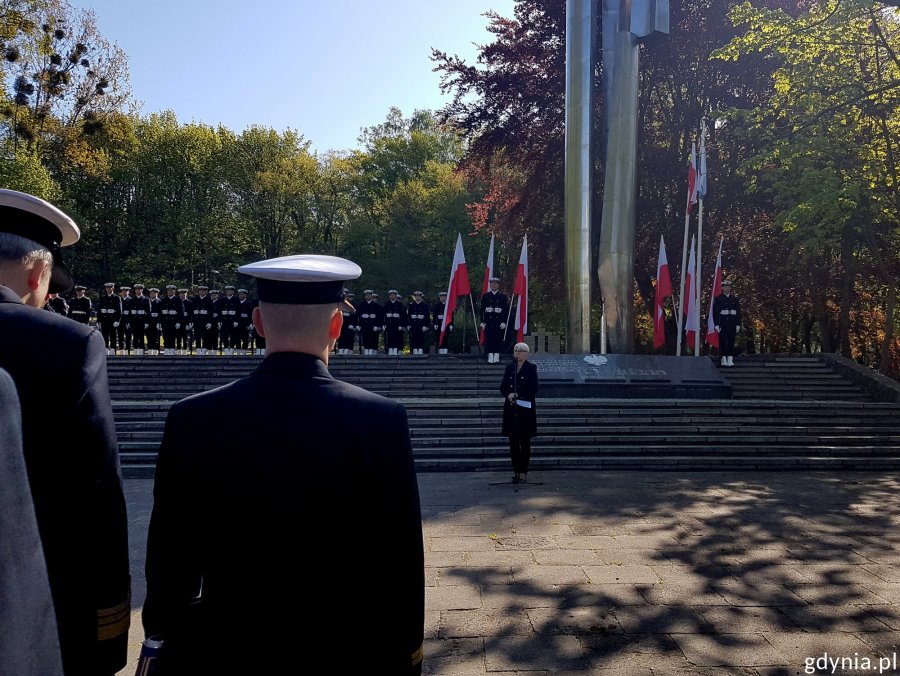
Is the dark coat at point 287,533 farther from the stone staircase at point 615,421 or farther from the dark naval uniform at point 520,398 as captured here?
the stone staircase at point 615,421

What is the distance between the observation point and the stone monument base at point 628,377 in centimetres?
1620

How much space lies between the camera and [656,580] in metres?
6.05

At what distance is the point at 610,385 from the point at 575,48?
28.6 ft

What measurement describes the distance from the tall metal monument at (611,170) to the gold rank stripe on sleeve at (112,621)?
16.9 metres

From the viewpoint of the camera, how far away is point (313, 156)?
4600 centimetres

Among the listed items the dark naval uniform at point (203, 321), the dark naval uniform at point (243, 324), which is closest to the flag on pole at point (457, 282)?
the dark naval uniform at point (243, 324)

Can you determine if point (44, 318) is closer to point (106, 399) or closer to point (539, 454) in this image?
point (106, 399)

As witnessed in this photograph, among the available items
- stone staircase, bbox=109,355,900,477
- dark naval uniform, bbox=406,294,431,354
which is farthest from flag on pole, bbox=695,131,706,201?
dark naval uniform, bbox=406,294,431,354

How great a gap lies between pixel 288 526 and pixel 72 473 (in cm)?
65

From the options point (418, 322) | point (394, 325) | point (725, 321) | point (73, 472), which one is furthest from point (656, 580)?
point (394, 325)

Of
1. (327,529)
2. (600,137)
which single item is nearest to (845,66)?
(600,137)

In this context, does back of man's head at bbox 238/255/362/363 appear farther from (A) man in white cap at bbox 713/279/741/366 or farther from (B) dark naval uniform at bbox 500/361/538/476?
(A) man in white cap at bbox 713/279/741/366

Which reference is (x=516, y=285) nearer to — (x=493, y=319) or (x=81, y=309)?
(x=493, y=319)

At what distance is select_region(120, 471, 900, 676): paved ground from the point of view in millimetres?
4594
